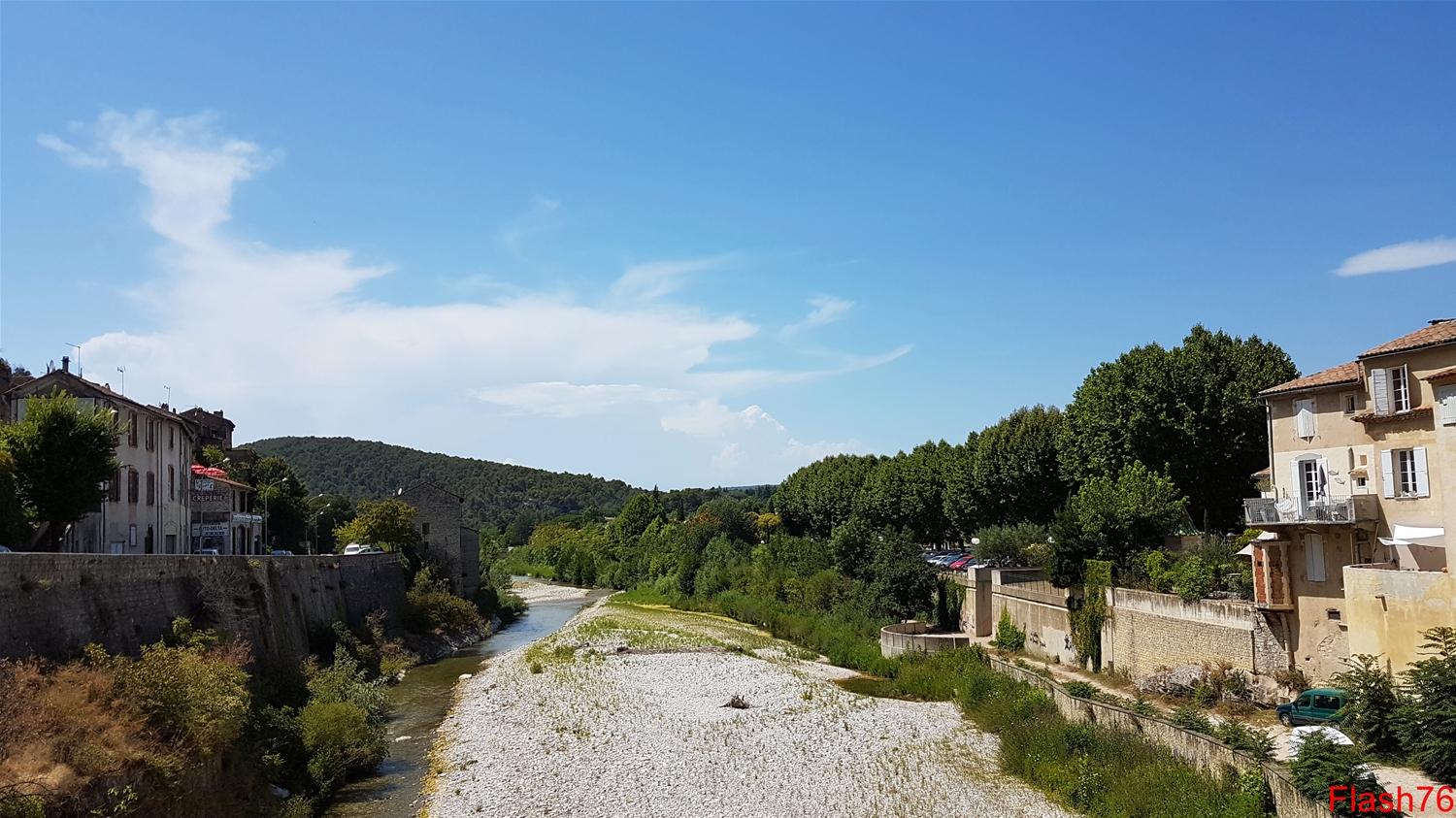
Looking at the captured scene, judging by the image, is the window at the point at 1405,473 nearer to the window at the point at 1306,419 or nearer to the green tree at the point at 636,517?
the window at the point at 1306,419

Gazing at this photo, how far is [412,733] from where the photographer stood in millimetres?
→ 31781

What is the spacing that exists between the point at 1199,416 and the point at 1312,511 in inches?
634

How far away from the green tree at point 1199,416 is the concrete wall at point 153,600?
36.5 metres

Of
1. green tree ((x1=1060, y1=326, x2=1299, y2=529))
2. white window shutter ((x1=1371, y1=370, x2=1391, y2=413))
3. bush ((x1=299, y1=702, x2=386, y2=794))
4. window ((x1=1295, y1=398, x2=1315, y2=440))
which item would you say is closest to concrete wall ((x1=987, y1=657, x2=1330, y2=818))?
window ((x1=1295, y1=398, x2=1315, y2=440))

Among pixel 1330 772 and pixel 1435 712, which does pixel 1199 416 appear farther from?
pixel 1330 772

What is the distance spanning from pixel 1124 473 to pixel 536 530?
4786 inches

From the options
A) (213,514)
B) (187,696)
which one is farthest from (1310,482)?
(213,514)

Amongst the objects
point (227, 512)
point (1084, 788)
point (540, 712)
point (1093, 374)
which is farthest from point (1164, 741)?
point (227, 512)

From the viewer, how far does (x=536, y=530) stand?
14950 cm

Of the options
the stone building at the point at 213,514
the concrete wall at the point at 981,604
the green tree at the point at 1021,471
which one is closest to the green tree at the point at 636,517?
the green tree at the point at 1021,471

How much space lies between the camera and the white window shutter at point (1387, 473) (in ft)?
84.8

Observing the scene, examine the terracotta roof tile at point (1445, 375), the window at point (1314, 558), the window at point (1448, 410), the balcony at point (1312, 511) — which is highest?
the terracotta roof tile at point (1445, 375)

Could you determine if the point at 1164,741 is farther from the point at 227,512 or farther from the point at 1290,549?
the point at 227,512

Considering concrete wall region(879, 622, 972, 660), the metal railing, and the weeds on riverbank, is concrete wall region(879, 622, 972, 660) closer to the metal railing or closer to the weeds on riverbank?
the weeds on riverbank
